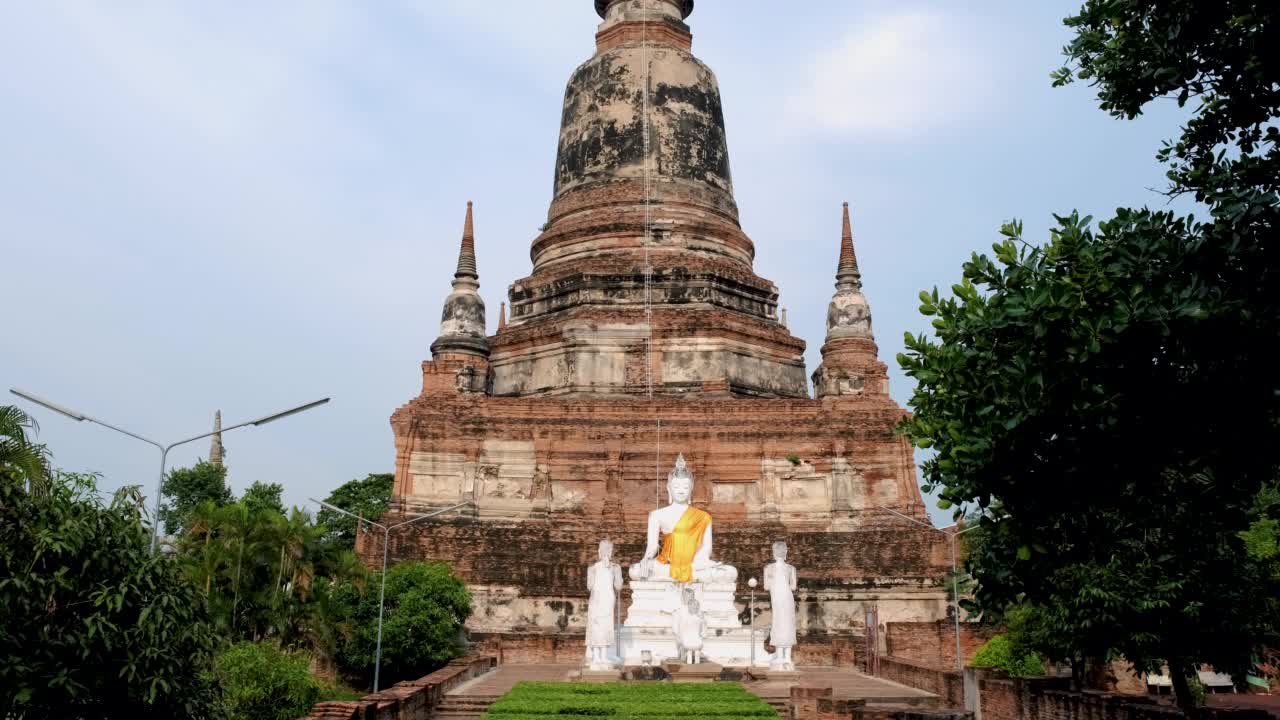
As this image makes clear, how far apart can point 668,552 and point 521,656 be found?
409cm

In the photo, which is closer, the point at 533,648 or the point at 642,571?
the point at 642,571

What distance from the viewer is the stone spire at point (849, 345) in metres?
32.2

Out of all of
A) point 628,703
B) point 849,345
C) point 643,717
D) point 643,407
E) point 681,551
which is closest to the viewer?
point 643,717

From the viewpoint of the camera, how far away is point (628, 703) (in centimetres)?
1609

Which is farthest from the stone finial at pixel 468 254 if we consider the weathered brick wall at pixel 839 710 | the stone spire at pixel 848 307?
the weathered brick wall at pixel 839 710

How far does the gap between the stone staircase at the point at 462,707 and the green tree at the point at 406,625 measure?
215 inches

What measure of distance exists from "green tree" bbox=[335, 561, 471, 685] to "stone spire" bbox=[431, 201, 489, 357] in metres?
9.89

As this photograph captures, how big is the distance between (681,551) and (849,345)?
10.7 m

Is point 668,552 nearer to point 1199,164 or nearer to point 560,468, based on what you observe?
point 560,468

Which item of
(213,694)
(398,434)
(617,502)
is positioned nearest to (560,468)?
(617,502)

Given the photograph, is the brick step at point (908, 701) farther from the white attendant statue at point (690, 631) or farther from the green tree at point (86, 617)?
the green tree at point (86, 617)

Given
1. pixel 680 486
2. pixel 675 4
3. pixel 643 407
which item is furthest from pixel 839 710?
pixel 675 4

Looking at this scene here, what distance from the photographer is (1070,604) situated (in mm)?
15547

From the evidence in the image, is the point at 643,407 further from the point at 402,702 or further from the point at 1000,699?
the point at 402,702
